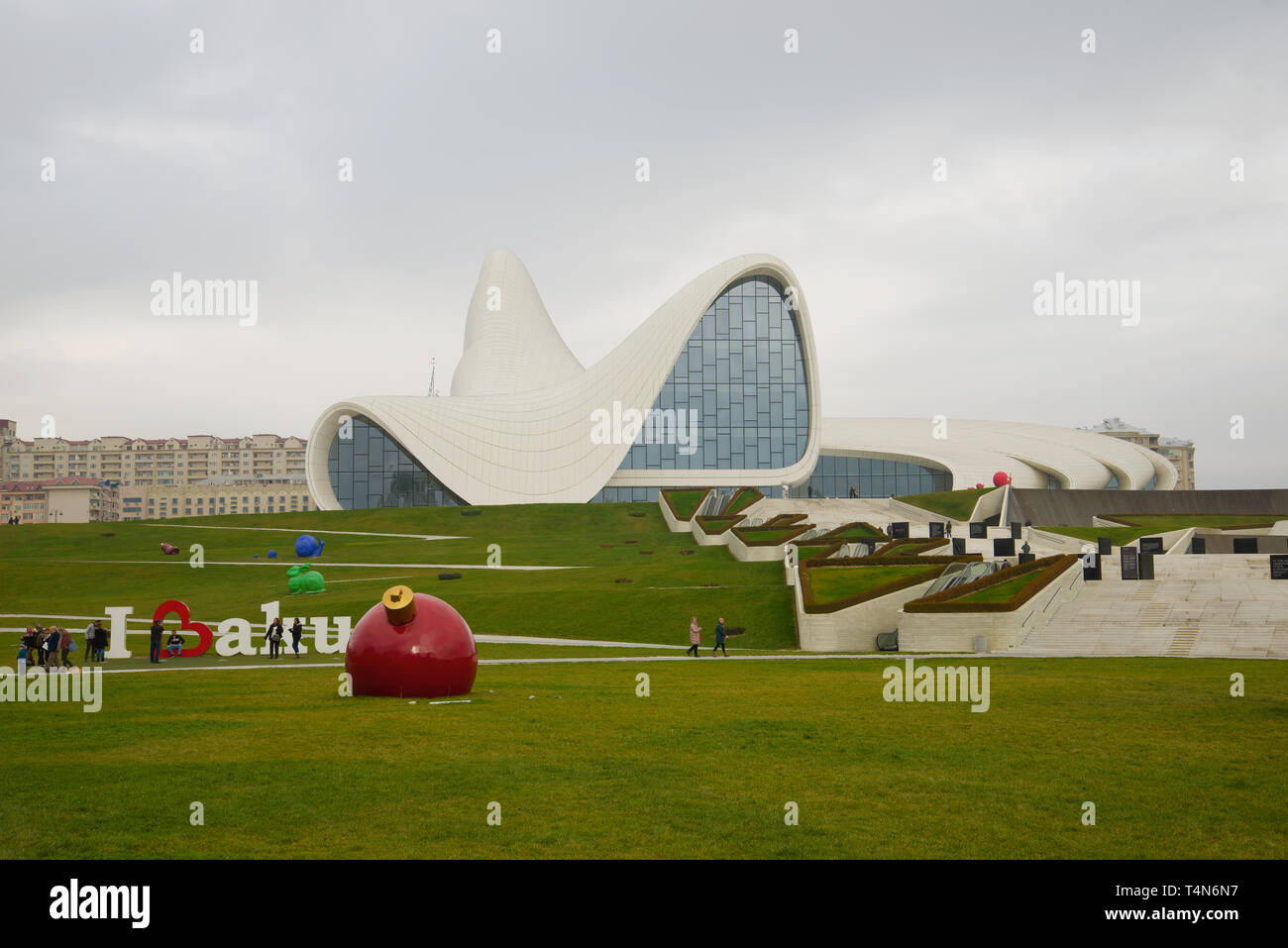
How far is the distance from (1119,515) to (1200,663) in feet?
94.2

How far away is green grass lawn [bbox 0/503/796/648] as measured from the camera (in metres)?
30.8

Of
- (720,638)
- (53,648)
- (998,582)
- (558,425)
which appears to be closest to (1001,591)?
(998,582)

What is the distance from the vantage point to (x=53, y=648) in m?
22.2

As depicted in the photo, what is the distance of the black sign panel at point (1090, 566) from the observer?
2920 cm

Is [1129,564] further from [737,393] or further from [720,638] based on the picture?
[737,393]

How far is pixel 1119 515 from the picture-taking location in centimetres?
4819

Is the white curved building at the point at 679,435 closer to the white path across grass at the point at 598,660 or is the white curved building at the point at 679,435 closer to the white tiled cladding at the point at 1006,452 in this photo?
the white tiled cladding at the point at 1006,452

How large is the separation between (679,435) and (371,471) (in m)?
19.3

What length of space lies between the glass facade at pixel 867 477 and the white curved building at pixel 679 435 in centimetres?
10

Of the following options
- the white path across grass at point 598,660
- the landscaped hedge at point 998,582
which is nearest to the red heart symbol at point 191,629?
the white path across grass at point 598,660

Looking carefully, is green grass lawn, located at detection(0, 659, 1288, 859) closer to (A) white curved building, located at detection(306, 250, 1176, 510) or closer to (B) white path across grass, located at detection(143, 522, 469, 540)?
(B) white path across grass, located at detection(143, 522, 469, 540)

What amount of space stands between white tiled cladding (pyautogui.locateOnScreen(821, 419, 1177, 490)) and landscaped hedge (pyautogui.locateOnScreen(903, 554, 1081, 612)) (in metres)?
47.0

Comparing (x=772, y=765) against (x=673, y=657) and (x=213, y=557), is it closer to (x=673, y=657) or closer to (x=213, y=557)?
(x=673, y=657)

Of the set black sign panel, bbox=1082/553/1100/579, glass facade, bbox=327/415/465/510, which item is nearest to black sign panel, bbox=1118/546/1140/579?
black sign panel, bbox=1082/553/1100/579
